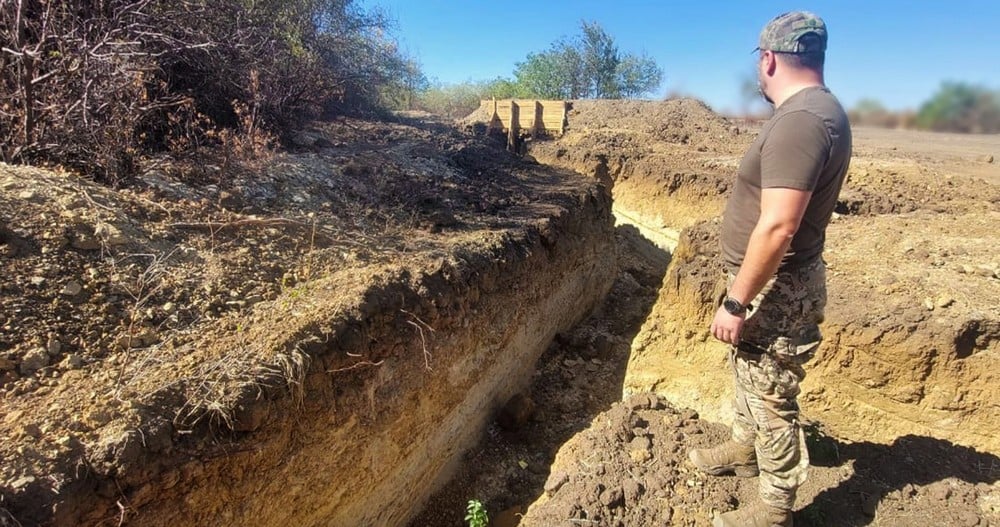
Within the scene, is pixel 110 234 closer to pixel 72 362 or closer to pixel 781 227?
pixel 72 362

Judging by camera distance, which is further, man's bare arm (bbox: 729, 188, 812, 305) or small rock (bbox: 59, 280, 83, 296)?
small rock (bbox: 59, 280, 83, 296)

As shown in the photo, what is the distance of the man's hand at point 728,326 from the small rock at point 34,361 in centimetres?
300

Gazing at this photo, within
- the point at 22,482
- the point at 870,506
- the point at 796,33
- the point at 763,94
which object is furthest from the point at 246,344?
the point at 870,506

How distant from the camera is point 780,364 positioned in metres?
2.43

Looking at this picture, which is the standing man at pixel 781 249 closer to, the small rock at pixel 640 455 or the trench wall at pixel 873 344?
the trench wall at pixel 873 344

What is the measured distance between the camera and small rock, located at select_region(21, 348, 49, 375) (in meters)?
2.24

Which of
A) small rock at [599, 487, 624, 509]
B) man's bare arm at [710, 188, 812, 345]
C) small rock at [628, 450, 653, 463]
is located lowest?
small rock at [599, 487, 624, 509]

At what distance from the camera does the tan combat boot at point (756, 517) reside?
98.2 inches

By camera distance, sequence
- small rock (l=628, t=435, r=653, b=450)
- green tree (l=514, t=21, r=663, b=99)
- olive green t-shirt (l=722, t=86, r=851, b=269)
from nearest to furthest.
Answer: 1. olive green t-shirt (l=722, t=86, r=851, b=269)
2. small rock (l=628, t=435, r=653, b=450)
3. green tree (l=514, t=21, r=663, b=99)

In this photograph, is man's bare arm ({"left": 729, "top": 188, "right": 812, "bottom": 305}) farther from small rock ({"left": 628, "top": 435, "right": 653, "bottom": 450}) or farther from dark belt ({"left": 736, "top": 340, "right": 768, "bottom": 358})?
small rock ({"left": 628, "top": 435, "right": 653, "bottom": 450})

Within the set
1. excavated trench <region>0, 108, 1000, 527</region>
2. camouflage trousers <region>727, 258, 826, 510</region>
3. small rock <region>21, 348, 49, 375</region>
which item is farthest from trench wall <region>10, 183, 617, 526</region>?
camouflage trousers <region>727, 258, 826, 510</region>

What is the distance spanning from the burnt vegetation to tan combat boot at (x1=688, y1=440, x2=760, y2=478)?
4.21m

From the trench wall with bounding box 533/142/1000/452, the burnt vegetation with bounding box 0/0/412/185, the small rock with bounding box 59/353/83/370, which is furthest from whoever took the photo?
the burnt vegetation with bounding box 0/0/412/185

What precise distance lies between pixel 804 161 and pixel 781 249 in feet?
1.11
